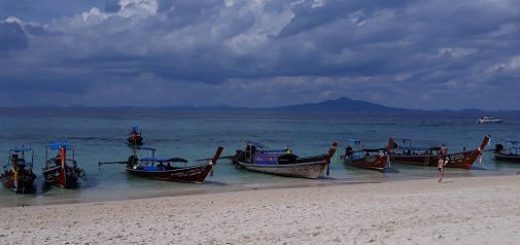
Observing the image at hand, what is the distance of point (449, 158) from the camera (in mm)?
34781

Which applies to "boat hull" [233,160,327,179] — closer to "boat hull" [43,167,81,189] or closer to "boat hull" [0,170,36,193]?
"boat hull" [43,167,81,189]

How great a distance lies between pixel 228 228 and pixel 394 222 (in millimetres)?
3610

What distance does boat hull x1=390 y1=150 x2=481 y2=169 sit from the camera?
34688 mm

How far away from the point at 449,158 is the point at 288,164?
11.5 meters

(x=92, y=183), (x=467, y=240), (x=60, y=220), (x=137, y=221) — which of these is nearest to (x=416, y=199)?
(x=467, y=240)

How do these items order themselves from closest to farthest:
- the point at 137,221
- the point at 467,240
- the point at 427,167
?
1. the point at 467,240
2. the point at 137,221
3. the point at 427,167

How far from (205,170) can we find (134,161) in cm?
544

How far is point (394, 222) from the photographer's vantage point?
12562 mm

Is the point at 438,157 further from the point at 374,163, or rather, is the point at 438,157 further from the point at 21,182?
the point at 21,182

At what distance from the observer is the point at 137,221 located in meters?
14.0

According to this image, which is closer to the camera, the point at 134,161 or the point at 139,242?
the point at 139,242

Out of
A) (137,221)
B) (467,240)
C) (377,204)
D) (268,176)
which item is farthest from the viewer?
(268,176)

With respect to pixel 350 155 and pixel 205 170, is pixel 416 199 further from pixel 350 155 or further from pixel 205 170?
pixel 350 155

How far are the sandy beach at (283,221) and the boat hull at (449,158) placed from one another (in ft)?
54.0
